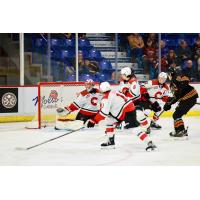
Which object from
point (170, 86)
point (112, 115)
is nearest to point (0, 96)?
point (112, 115)

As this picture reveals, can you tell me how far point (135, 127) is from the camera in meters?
4.01

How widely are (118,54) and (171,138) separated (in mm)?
714

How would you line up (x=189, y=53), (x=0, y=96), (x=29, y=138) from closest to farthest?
(x=29, y=138) → (x=189, y=53) → (x=0, y=96)

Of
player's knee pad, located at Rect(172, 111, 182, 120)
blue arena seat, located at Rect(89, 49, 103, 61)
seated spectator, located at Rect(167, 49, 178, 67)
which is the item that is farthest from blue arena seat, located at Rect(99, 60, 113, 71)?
player's knee pad, located at Rect(172, 111, 182, 120)

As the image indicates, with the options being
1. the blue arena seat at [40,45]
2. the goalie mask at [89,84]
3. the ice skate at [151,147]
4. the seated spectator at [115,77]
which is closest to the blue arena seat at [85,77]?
the goalie mask at [89,84]

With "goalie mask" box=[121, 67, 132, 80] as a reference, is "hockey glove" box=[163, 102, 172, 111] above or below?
below

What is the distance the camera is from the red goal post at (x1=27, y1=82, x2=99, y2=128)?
4.38 metres

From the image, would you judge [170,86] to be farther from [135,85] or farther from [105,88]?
[105,88]

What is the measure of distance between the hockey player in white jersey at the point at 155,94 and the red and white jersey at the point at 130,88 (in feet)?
0.50

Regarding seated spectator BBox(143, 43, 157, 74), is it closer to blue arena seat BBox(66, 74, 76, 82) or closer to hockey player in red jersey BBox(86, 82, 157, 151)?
hockey player in red jersey BBox(86, 82, 157, 151)

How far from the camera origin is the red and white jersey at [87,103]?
432cm

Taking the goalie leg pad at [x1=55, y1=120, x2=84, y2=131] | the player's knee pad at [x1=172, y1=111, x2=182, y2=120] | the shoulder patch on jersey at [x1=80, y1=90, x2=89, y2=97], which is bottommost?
the goalie leg pad at [x1=55, y1=120, x2=84, y2=131]

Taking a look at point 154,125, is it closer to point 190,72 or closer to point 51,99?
point 190,72

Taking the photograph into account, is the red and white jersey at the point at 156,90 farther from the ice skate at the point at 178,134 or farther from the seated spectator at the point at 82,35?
the seated spectator at the point at 82,35
